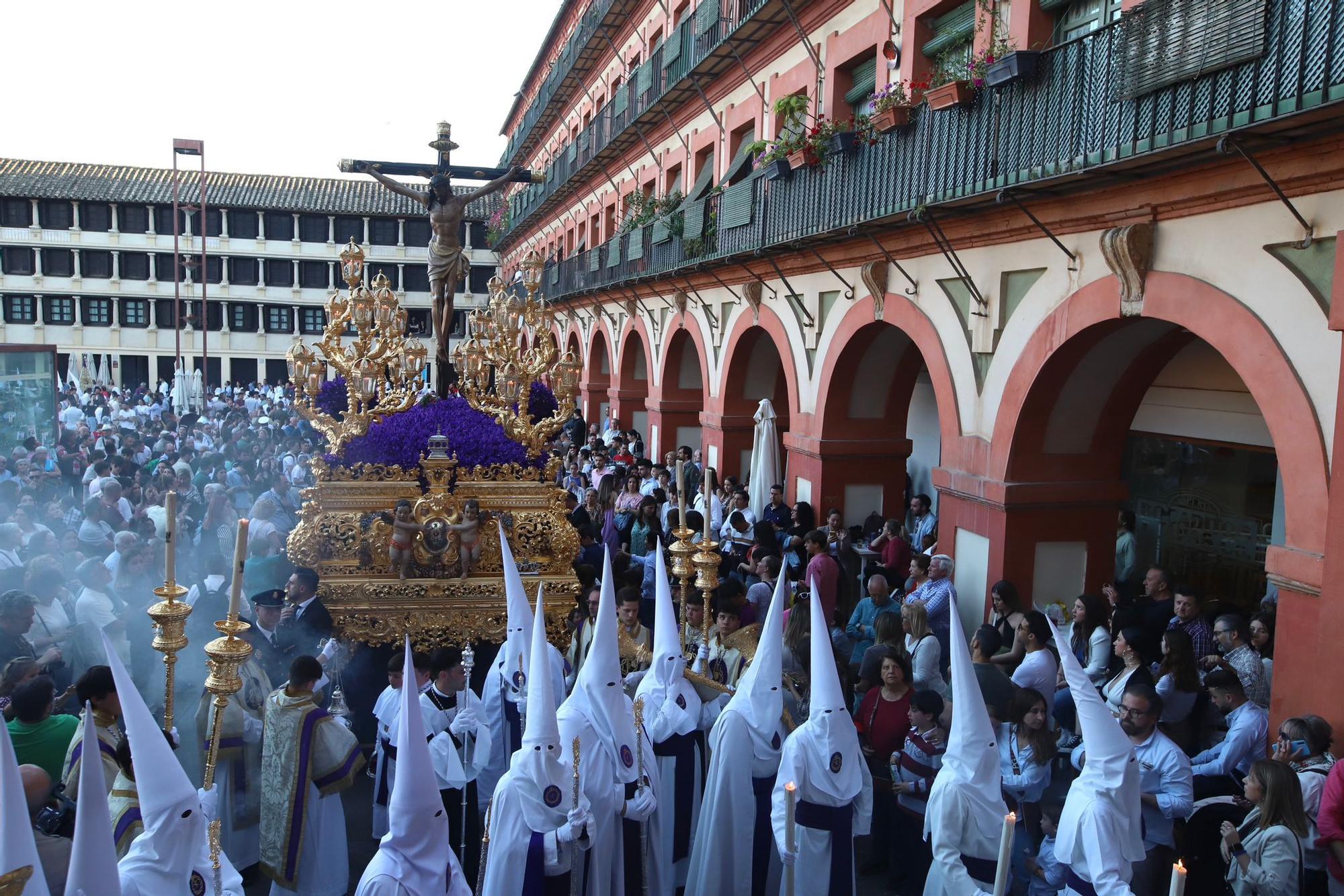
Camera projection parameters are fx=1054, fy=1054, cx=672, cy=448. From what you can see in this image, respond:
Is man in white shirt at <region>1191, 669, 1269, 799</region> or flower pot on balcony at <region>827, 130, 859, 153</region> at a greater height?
flower pot on balcony at <region>827, 130, 859, 153</region>

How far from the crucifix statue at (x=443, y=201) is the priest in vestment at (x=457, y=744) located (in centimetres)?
705

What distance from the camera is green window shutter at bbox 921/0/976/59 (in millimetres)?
10969

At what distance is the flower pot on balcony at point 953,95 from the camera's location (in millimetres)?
9281

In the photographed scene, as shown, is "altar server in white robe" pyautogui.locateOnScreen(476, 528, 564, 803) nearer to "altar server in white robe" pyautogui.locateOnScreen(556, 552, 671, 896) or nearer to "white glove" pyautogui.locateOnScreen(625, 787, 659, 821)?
"altar server in white robe" pyautogui.locateOnScreen(556, 552, 671, 896)

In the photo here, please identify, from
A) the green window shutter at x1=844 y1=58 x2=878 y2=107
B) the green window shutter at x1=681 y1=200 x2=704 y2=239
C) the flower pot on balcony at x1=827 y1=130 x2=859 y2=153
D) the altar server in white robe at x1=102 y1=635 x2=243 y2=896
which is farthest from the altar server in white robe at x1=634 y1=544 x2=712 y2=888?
the green window shutter at x1=681 y1=200 x2=704 y2=239

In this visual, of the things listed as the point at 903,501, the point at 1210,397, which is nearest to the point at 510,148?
the point at 903,501

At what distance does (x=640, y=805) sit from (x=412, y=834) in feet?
4.95

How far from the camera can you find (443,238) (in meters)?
13.3

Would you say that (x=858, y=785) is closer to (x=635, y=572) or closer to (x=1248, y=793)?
(x=1248, y=793)

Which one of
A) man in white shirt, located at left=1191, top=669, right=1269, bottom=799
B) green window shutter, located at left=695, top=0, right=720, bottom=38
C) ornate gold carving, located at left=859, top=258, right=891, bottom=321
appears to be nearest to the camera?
man in white shirt, located at left=1191, top=669, right=1269, bottom=799

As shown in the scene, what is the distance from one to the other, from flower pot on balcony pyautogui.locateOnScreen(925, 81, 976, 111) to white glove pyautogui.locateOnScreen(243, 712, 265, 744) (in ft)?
24.7

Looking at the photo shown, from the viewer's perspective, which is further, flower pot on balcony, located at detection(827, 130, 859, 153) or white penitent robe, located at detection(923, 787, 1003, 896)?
flower pot on balcony, located at detection(827, 130, 859, 153)

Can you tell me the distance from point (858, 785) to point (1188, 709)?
8.02ft

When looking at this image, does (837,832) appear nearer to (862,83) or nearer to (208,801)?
(208,801)
